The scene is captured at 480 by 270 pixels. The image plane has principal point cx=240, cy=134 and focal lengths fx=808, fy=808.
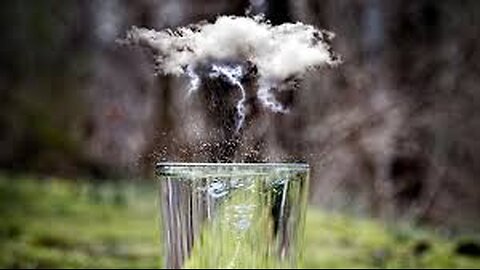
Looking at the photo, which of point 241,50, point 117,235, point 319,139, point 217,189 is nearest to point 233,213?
point 217,189

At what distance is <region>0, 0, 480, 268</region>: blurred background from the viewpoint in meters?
1.74

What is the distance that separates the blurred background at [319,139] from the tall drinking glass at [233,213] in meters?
0.30

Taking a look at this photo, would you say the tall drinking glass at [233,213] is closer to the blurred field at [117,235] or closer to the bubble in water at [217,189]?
the bubble in water at [217,189]

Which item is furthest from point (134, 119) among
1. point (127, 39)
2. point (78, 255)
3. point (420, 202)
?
point (420, 202)

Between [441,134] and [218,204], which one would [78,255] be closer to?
[218,204]

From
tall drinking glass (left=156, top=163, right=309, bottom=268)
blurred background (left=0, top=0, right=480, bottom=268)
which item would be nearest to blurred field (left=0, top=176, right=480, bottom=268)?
blurred background (left=0, top=0, right=480, bottom=268)

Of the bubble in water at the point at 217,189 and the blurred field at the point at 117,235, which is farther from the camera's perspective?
the blurred field at the point at 117,235

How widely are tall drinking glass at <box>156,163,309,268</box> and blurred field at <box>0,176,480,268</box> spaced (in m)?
0.38

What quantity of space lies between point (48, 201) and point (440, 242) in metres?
0.90

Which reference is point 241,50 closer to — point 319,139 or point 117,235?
point 319,139

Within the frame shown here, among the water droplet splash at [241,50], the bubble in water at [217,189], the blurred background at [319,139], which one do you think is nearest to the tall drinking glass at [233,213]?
the bubble in water at [217,189]

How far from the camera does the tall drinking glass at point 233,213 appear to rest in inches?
52.3

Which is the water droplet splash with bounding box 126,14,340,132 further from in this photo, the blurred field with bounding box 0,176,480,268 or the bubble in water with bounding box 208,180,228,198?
the blurred field with bounding box 0,176,480,268

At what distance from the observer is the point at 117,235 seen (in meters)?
1.83
